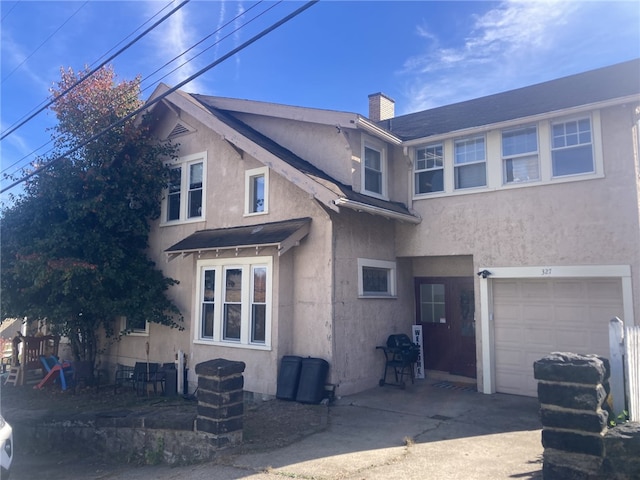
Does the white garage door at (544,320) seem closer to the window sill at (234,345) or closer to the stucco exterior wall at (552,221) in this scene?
the stucco exterior wall at (552,221)

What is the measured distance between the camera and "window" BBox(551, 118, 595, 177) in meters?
9.58

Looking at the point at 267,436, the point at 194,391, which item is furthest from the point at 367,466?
the point at 194,391

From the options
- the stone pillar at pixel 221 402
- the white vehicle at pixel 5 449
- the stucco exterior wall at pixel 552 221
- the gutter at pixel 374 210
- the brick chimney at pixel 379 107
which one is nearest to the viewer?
the white vehicle at pixel 5 449

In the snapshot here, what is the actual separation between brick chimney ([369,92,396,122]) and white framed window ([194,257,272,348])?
7.71 metres

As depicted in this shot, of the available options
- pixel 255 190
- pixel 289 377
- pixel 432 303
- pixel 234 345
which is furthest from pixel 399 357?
pixel 255 190

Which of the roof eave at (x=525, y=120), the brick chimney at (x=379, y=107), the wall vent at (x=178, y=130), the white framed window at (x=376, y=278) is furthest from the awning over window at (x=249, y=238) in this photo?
the brick chimney at (x=379, y=107)

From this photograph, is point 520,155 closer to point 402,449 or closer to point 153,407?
point 402,449

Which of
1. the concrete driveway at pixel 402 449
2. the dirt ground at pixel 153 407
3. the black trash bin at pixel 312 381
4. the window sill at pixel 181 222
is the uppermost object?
the window sill at pixel 181 222

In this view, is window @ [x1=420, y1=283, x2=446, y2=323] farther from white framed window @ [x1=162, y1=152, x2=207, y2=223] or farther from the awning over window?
white framed window @ [x1=162, y1=152, x2=207, y2=223]

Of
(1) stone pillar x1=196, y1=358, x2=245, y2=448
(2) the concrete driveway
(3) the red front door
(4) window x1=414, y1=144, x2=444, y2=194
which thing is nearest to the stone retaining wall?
(2) the concrete driveway

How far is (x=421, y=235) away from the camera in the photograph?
37.8ft

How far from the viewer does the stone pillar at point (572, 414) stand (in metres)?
4.61

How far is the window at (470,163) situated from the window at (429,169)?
399 millimetres

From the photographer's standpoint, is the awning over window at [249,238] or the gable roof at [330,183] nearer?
the gable roof at [330,183]
